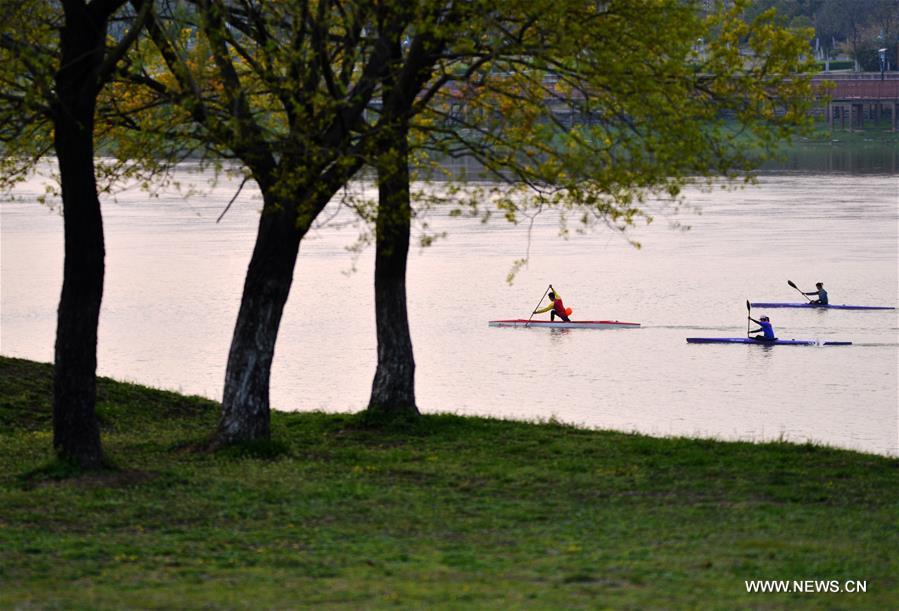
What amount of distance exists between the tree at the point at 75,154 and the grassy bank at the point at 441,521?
0.63m

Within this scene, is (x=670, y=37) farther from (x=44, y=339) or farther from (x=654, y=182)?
(x=44, y=339)

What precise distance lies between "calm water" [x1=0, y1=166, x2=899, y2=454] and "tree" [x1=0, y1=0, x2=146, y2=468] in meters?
5.62

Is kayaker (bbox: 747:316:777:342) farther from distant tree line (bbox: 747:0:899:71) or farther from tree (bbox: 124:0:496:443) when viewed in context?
distant tree line (bbox: 747:0:899:71)

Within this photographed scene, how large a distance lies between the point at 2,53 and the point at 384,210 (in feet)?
15.1

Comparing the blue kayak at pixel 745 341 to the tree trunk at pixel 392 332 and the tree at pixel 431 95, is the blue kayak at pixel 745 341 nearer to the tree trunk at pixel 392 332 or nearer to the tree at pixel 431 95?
the tree trunk at pixel 392 332

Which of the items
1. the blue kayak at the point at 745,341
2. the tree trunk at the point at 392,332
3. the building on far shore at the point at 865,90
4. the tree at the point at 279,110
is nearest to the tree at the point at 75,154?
the tree at the point at 279,110

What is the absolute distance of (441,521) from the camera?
12.4 meters

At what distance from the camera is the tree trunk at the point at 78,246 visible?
14391mm

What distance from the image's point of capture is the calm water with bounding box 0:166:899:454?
30.8 m

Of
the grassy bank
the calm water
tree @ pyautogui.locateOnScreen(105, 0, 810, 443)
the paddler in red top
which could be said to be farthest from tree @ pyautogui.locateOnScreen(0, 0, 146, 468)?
the paddler in red top

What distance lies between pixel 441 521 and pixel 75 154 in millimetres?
5305

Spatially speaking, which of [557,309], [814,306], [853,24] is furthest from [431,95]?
[853,24]

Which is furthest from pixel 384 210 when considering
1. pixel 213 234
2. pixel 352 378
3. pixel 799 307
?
pixel 213 234

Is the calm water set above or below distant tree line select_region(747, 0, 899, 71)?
below
